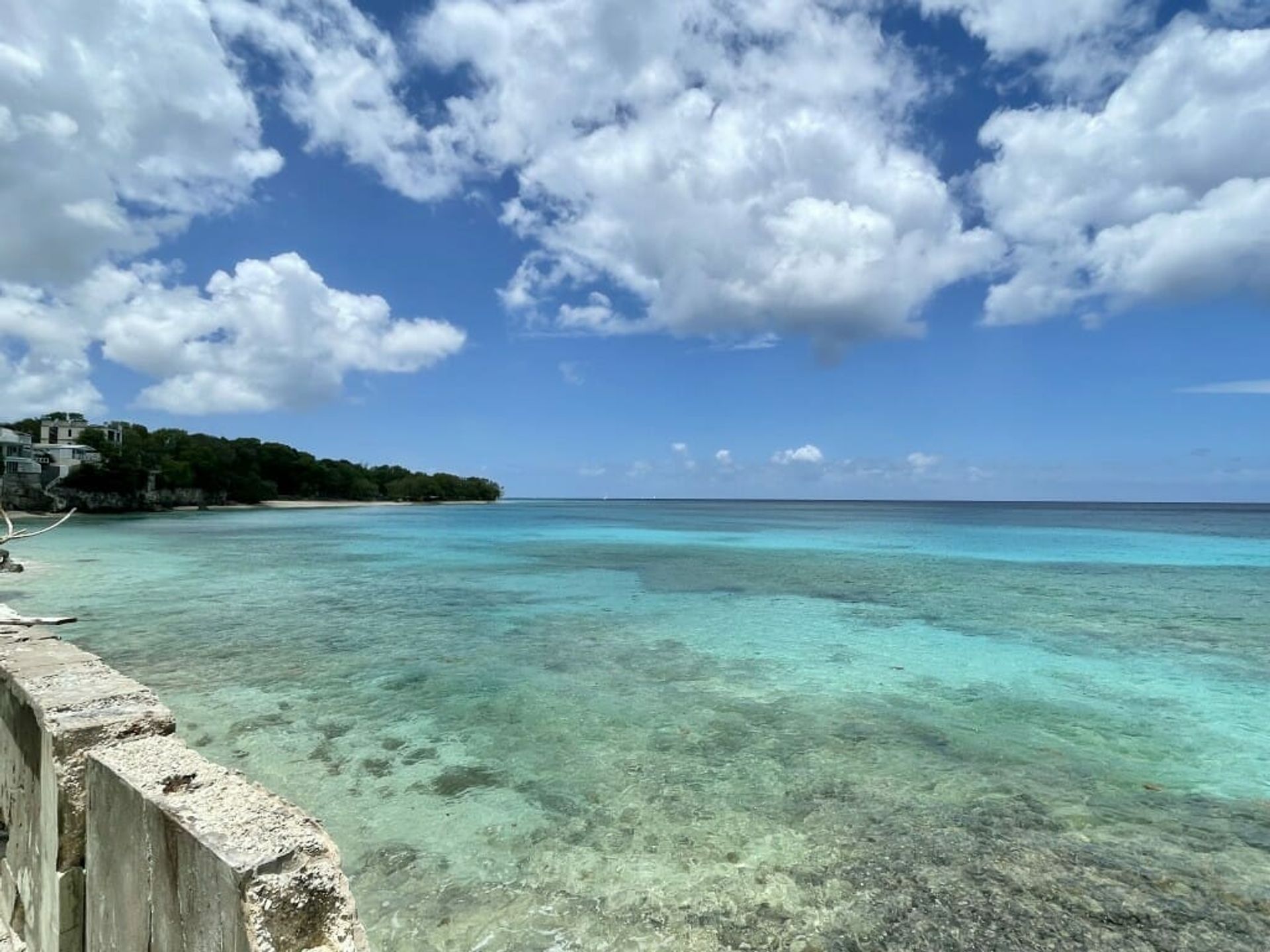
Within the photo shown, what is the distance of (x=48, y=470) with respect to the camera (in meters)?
61.0

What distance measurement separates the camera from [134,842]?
95.7 inches

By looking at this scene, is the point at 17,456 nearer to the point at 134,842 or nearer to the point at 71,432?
the point at 71,432

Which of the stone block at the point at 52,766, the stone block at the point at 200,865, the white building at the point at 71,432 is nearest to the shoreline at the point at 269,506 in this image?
the white building at the point at 71,432

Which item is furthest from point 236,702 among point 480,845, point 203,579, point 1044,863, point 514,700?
point 203,579

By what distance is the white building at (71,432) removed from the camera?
7738 cm

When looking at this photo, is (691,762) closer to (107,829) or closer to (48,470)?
(107,829)

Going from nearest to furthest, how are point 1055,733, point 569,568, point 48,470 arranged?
point 1055,733 → point 569,568 → point 48,470

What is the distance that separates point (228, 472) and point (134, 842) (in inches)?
3783

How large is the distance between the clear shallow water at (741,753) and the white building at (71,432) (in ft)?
251

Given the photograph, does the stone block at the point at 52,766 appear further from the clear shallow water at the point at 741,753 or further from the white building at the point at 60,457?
the white building at the point at 60,457

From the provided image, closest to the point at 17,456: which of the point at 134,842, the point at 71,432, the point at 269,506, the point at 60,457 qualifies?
the point at 60,457

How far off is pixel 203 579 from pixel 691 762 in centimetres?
1758

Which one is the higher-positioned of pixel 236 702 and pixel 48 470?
pixel 48 470

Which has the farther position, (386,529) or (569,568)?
(386,529)
